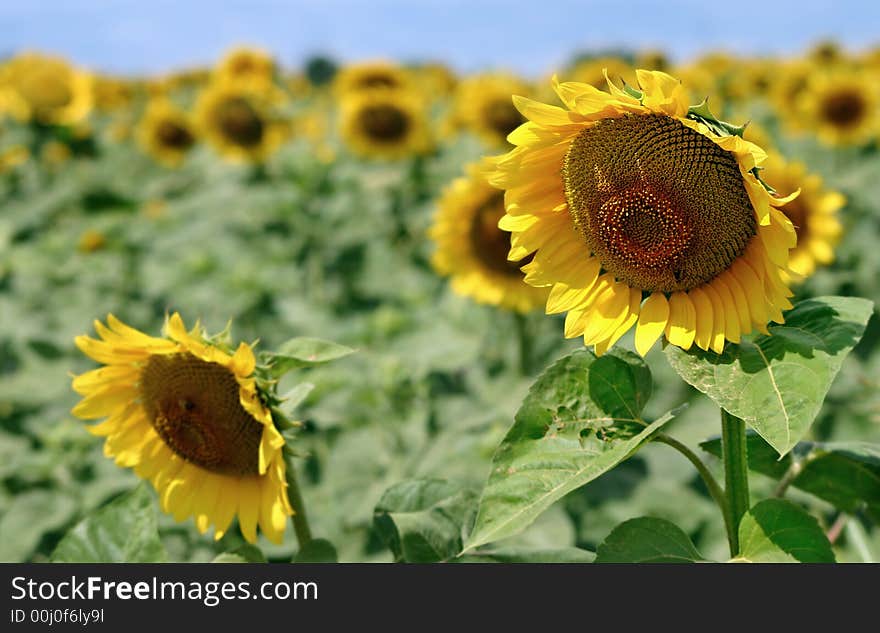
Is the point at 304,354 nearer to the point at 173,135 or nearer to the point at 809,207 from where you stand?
the point at 809,207

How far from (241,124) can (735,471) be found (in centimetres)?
454

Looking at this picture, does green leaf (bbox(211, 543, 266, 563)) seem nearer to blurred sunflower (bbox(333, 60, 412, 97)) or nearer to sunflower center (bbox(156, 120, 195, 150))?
blurred sunflower (bbox(333, 60, 412, 97))

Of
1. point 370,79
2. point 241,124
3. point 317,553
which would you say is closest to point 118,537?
point 317,553

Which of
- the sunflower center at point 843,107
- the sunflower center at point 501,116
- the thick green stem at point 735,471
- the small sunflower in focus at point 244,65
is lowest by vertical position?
the thick green stem at point 735,471

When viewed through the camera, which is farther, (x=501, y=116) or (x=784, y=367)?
(x=501, y=116)

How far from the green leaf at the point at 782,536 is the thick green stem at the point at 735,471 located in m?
0.06

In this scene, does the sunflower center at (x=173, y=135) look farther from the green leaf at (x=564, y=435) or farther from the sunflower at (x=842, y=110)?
the green leaf at (x=564, y=435)

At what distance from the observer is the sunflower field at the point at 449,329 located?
116 cm

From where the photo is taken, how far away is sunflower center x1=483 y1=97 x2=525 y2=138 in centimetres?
495

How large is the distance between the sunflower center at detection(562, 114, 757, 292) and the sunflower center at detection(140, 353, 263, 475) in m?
0.64

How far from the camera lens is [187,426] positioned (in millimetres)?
1536

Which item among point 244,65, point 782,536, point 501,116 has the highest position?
point 244,65

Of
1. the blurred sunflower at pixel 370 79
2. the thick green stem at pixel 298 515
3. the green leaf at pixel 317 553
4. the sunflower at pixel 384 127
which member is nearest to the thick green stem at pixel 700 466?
the green leaf at pixel 317 553

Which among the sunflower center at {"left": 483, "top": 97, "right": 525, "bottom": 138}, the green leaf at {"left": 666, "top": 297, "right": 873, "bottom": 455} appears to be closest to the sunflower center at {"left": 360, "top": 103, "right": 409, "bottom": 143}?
the sunflower center at {"left": 483, "top": 97, "right": 525, "bottom": 138}
